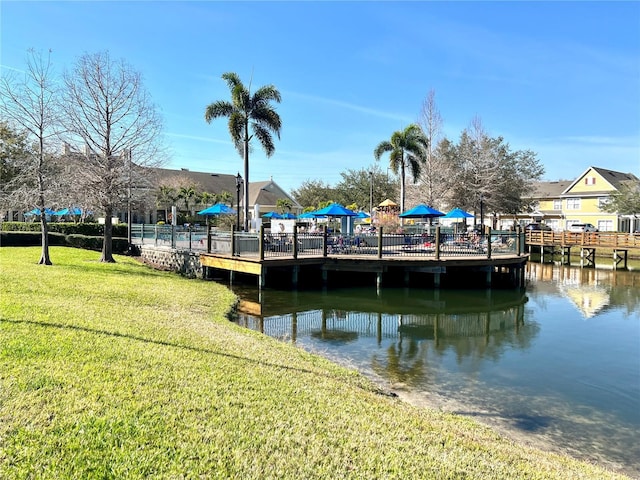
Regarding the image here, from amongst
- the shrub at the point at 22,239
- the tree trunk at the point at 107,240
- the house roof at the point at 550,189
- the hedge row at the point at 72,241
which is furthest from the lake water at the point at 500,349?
the house roof at the point at 550,189

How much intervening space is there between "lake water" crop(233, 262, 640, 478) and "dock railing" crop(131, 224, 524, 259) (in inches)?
71.8

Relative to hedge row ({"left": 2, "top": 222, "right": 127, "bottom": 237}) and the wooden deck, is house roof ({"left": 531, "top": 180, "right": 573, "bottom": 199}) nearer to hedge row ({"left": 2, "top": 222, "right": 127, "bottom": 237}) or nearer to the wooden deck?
the wooden deck

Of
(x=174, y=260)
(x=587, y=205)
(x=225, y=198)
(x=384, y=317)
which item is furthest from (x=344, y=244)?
(x=587, y=205)

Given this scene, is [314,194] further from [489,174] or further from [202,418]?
[202,418]

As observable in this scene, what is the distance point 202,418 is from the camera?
453cm

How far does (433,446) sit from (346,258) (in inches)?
588

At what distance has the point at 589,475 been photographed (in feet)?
15.3

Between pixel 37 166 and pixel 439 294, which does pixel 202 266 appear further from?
pixel 439 294

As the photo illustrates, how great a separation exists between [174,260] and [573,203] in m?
56.3

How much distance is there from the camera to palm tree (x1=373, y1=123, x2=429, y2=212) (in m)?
33.9

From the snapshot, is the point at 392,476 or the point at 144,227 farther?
the point at 144,227

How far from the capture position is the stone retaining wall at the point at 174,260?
68.0ft

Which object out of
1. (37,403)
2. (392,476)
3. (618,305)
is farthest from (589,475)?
(618,305)

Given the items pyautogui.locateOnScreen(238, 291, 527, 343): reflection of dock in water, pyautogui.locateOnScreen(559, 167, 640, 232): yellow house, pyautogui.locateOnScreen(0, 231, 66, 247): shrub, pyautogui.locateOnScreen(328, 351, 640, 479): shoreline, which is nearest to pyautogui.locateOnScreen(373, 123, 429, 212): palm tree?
pyautogui.locateOnScreen(238, 291, 527, 343): reflection of dock in water
